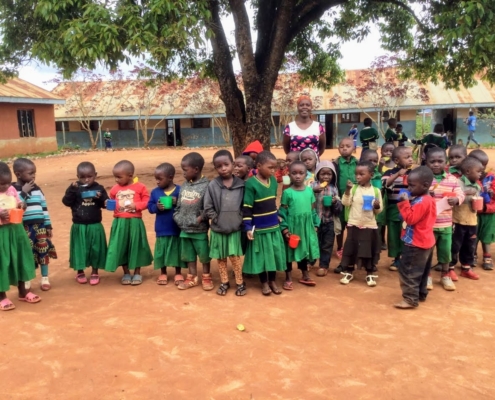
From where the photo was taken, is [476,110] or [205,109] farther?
[205,109]

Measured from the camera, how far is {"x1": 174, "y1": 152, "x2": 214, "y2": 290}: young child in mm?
4242

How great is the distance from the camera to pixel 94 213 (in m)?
4.44

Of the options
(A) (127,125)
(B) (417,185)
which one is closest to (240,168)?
(B) (417,185)

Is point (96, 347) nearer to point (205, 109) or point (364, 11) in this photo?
point (364, 11)

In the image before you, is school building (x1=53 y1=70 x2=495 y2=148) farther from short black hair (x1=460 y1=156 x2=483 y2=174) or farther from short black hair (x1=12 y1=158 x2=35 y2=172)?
short black hair (x1=12 y1=158 x2=35 y2=172)

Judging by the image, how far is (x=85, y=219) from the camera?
4410 millimetres

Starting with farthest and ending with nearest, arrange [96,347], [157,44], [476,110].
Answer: [476,110], [157,44], [96,347]

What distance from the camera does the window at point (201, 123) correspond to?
27.0 meters

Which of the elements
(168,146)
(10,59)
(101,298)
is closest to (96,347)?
(101,298)

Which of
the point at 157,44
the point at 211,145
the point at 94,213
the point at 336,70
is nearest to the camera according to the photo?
the point at 94,213

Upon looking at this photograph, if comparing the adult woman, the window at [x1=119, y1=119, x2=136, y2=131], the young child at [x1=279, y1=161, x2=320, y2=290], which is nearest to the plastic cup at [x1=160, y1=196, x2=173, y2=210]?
the young child at [x1=279, y1=161, x2=320, y2=290]

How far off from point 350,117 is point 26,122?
53.9ft

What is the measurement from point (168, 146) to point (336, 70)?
1582cm

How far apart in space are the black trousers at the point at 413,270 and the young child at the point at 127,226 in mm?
2455
